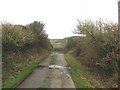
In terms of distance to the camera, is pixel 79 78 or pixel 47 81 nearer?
pixel 47 81

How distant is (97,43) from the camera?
28953 millimetres

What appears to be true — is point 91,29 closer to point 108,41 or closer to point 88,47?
point 88,47

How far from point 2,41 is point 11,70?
3.06 meters

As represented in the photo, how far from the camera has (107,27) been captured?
2841 centimetres

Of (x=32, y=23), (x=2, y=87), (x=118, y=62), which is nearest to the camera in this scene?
(x=2, y=87)

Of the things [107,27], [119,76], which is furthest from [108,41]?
[119,76]

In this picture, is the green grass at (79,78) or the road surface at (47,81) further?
the green grass at (79,78)

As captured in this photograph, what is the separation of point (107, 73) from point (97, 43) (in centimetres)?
610

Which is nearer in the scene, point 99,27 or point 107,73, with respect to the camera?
point 107,73

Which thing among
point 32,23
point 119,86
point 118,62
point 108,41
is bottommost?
point 119,86

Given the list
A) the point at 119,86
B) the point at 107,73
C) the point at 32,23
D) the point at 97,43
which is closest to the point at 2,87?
the point at 119,86

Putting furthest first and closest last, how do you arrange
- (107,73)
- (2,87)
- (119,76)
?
(107,73)
(119,76)
(2,87)

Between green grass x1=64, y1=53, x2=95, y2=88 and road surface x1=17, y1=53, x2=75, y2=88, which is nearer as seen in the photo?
road surface x1=17, y1=53, x2=75, y2=88

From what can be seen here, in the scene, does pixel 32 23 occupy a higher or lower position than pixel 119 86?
higher
